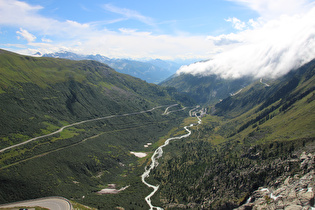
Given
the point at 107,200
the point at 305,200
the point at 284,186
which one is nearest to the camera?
the point at 305,200

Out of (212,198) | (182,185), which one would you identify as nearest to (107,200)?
(182,185)

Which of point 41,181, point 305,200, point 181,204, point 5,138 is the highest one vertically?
point 5,138

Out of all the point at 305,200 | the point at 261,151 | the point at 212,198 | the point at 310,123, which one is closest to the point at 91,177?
the point at 212,198

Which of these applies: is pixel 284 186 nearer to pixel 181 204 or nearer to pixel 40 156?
pixel 181 204

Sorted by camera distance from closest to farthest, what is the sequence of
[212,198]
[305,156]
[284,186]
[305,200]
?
[305,200]
[284,186]
[305,156]
[212,198]

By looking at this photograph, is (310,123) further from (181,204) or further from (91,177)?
(91,177)

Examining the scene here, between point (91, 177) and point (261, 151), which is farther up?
point (261, 151)

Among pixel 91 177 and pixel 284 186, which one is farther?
pixel 91 177
